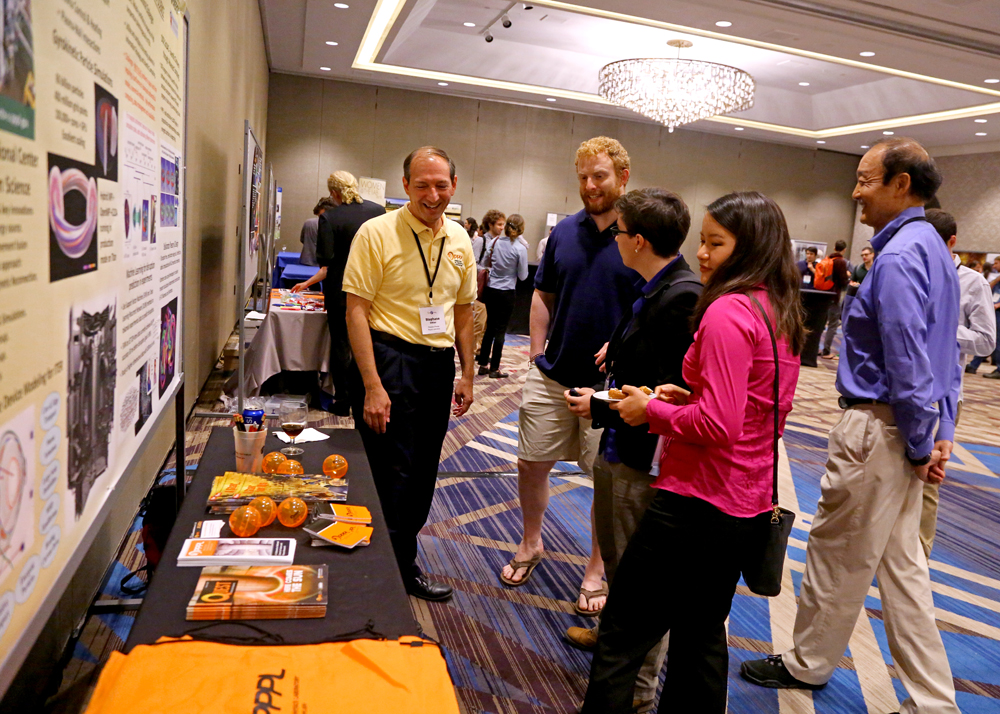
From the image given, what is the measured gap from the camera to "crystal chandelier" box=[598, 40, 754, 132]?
27.2 ft

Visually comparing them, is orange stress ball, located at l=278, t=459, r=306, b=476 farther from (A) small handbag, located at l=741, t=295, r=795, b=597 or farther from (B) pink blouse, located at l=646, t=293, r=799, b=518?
(A) small handbag, located at l=741, t=295, r=795, b=597

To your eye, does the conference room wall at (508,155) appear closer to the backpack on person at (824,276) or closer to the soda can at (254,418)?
the backpack on person at (824,276)

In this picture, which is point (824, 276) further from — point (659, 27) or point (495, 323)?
point (495, 323)

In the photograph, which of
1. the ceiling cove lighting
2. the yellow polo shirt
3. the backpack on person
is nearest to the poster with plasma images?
the yellow polo shirt

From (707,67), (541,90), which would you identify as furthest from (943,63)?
(541,90)

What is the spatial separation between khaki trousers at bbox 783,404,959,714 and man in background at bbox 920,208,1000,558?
64cm

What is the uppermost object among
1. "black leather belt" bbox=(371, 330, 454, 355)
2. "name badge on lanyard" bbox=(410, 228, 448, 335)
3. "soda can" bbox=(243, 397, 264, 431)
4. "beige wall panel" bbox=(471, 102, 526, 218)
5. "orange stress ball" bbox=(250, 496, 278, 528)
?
"beige wall panel" bbox=(471, 102, 526, 218)

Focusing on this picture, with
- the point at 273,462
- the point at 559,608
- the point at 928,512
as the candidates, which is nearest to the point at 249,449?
the point at 273,462

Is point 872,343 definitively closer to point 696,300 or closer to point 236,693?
point 696,300

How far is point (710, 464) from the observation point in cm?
151

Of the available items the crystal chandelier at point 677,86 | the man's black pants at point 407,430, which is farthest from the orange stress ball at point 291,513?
the crystal chandelier at point 677,86

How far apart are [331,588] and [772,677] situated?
1593mm

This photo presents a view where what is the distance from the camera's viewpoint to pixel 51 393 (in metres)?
0.93

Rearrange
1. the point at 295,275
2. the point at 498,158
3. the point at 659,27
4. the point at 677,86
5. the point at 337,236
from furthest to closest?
the point at 498,158 < the point at 677,86 < the point at 295,275 < the point at 659,27 < the point at 337,236
